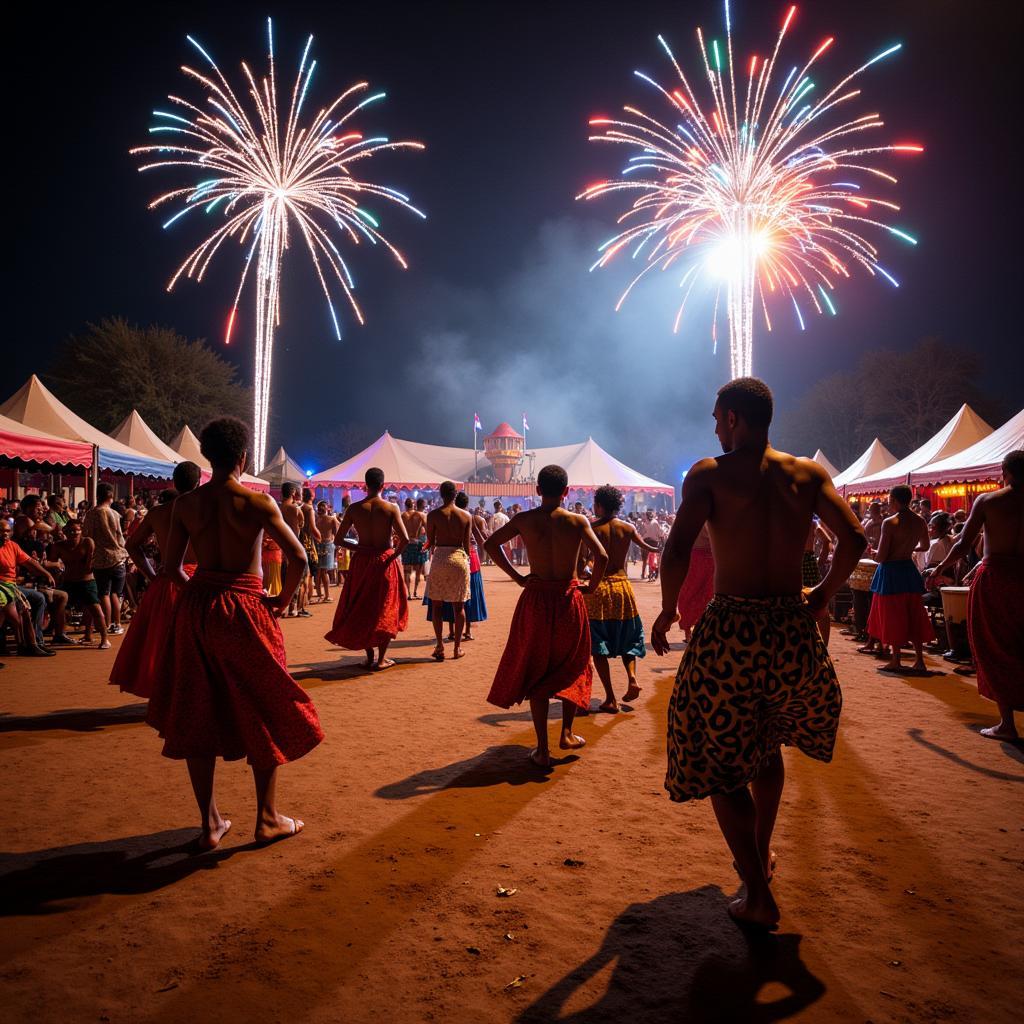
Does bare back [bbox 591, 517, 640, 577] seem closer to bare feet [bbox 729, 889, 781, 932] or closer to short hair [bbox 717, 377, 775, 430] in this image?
short hair [bbox 717, 377, 775, 430]

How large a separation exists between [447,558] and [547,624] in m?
4.26

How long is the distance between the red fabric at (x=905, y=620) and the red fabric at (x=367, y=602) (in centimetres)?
583

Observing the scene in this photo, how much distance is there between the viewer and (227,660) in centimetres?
346

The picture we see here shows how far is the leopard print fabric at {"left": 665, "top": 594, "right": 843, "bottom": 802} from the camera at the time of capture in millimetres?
2715

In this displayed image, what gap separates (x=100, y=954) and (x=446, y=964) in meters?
1.31

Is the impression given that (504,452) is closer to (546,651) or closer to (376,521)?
(376,521)

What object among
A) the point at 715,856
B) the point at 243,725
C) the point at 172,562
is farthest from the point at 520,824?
the point at 172,562

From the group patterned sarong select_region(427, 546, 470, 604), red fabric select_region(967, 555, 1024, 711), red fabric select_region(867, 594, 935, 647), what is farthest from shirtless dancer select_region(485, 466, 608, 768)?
red fabric select_region(867, 594, 935, 647)

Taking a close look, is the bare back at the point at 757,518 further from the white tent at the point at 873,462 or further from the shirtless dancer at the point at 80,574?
the white tent at the point at 873,462

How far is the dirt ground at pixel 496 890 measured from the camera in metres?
2.43

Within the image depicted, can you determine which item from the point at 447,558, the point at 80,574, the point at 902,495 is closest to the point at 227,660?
the point at 447,558

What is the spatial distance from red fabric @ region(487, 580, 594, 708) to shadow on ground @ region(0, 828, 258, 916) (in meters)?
1.95

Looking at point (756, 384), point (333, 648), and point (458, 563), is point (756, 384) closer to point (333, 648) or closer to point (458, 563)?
point (458, 563)

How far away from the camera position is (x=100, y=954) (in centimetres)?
266
